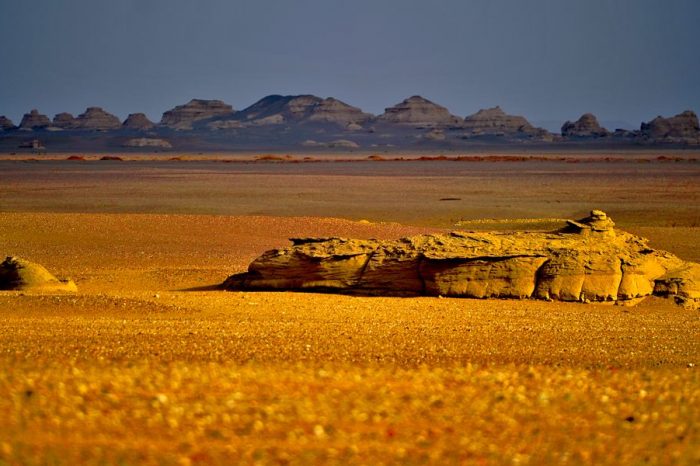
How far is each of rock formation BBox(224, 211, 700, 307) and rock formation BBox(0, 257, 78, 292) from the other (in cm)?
294

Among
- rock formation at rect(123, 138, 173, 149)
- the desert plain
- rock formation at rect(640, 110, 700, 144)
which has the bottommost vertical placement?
rock formation at rect(123, 138, 173, 149)

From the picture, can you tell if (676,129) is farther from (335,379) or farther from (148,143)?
(335,379)

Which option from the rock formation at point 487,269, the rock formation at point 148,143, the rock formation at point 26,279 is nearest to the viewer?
the rock formation at point 487,269

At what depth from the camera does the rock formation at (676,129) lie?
183250 millimetres

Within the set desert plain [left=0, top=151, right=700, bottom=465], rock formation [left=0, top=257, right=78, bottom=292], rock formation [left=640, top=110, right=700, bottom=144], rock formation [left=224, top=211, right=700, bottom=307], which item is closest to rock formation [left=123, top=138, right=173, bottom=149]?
rock formation [left=640, top=110, right=700, bottom=144]

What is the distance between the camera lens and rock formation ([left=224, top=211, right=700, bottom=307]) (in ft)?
46.3

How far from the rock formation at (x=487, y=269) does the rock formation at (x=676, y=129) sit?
176 metres

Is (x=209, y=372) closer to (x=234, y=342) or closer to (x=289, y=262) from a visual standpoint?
(x=234, y=342)

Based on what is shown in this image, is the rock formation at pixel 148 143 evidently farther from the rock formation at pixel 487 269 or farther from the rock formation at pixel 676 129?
the rock formation at pixel 487 269

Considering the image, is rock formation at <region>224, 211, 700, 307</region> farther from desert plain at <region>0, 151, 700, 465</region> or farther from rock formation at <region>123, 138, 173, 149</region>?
rock formation at <region>123, 138, 173, 149</region>

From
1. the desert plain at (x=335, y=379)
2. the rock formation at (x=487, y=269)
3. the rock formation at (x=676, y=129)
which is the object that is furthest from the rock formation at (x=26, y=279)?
the rock formation at (x=676, y=129)

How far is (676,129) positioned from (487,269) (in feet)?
598

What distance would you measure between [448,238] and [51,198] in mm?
31613

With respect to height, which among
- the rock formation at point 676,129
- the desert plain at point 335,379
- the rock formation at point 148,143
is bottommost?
the rock formation at point 148,143
